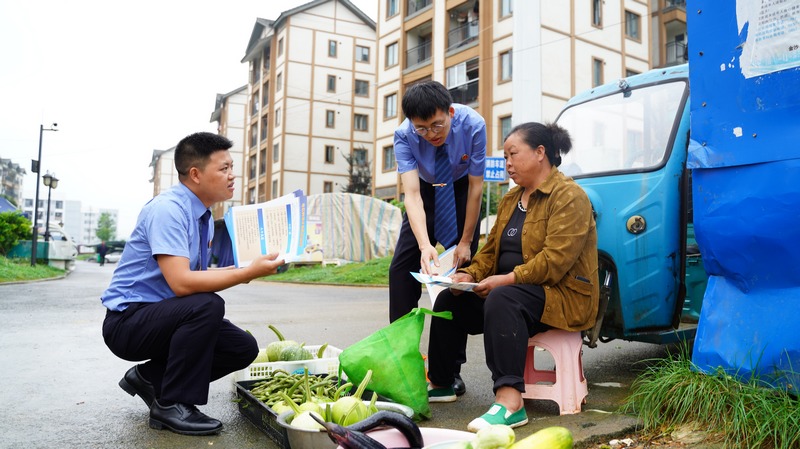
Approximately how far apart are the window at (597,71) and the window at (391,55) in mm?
10261

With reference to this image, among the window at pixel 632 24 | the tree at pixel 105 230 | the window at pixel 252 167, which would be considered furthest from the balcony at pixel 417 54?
the tree at pixel 105 230

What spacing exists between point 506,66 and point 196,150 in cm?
2231

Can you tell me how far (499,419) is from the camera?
286 centimetres

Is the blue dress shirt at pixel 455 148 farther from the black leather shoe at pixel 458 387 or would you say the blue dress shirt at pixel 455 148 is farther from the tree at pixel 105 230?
the tree at pixel 105 230

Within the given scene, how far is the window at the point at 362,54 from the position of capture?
137 feet

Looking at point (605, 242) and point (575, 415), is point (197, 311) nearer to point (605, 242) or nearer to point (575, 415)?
point (575, 415)

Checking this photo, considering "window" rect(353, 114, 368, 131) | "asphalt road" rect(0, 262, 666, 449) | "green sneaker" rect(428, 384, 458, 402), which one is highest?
"window" rect(353, 114, 368, 131)

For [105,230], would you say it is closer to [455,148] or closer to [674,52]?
[674,52]

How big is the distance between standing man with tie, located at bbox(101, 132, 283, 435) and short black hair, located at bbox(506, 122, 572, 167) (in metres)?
1.60

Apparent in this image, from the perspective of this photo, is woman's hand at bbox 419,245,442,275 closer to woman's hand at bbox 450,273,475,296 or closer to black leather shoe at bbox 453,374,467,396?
woman's hand at bbox 450,273,475,296

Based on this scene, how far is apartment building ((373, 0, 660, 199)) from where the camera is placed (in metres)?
23.3

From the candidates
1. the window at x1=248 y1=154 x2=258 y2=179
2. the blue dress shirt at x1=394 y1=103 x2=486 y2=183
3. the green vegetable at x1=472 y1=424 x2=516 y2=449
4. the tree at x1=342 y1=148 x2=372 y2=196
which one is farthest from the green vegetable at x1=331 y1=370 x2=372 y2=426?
the window at x1=248 y1=154 x2=258 y2=179

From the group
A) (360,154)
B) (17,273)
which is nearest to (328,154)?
(360,154)

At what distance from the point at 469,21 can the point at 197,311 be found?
2531cm
